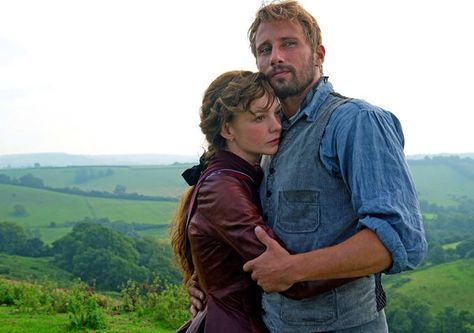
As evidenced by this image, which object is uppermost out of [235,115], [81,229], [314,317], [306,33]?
[306,33]

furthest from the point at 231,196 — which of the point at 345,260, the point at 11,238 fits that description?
the point at 11,238

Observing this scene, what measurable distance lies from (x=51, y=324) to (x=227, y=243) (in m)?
7.25

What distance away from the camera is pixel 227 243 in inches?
105

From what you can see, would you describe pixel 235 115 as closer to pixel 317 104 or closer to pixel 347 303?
pixel 317 104

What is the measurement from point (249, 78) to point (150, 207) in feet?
248

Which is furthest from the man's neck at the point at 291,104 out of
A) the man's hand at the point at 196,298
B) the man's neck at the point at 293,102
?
the man's hand at the point at 196,298

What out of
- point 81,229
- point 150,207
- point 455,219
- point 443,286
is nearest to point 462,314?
point 443,286

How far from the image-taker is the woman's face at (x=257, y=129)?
289 cm

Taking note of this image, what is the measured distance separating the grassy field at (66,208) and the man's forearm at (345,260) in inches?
2644

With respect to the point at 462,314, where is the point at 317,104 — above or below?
above

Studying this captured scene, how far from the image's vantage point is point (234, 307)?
109 inches

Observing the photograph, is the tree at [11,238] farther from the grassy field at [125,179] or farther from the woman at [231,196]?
the woman at [231,196]

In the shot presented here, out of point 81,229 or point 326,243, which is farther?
point 81,229

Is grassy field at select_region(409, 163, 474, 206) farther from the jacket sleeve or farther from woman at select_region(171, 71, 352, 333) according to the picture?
the jacket sleeve
